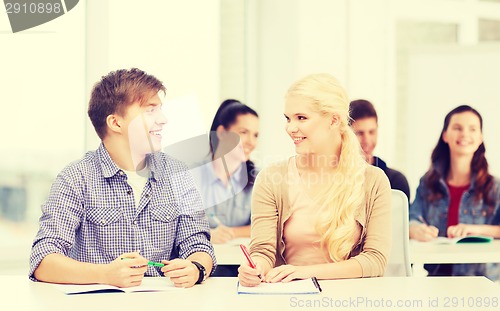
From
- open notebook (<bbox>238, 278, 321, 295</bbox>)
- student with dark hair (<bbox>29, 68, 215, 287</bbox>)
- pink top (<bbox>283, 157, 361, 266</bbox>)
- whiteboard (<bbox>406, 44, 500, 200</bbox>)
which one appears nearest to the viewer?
open notebook (<bbox>238, 278, 321, 295</bbox>)

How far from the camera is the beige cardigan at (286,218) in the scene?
227 cm

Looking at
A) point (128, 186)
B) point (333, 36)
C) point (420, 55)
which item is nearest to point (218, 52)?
point (333, 36)

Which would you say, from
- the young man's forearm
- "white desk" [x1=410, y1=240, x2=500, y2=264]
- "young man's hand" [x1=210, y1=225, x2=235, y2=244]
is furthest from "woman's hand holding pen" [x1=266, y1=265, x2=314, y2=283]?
"young man's hand" [x1=210, y1=225, x2=235, y2=244]

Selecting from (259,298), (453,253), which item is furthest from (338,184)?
(453,253)

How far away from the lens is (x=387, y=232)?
7.60 feet

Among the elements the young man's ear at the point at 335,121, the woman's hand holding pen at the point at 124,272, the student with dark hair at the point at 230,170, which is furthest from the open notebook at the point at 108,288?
the student with dark hair at the point at 230,170

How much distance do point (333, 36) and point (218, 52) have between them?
2.85ft

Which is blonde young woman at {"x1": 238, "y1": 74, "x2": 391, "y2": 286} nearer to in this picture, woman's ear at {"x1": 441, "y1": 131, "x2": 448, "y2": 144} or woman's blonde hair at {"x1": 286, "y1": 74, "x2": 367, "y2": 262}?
woman's blonde hair at {"x1": 286, "y1": 74, "x2": 367, "y2": 262}

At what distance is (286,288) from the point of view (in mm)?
1903

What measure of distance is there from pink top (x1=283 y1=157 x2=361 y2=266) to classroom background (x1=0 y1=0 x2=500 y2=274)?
1.42 metres

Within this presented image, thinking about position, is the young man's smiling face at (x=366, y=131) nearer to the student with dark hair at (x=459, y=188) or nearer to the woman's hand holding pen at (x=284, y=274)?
the student with dark hair at (x=459, y=188)

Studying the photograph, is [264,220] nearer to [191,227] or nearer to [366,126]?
[191,227]

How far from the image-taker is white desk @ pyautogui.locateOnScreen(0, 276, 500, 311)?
172cm

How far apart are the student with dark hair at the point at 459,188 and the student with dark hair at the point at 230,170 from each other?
3.01ft
